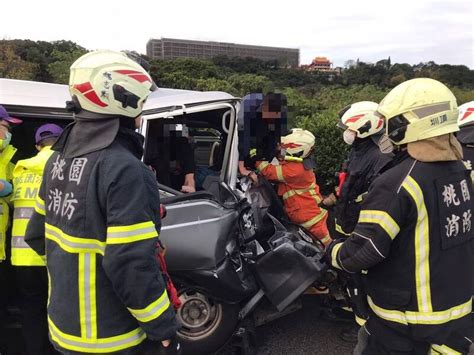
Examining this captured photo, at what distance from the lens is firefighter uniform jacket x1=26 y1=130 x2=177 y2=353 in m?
1.54

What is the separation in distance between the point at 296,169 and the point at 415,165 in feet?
6.51

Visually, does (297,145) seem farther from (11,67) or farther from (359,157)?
(11,67)

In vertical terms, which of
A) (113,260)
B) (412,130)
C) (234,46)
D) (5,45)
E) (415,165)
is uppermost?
(234,46)

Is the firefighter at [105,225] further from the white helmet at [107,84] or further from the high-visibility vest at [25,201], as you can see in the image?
the high-visibility vest at [25,201]

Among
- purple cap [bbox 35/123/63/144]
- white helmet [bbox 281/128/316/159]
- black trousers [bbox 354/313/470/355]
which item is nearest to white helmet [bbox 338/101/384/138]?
white helmet [bbox 281/128/316/159]

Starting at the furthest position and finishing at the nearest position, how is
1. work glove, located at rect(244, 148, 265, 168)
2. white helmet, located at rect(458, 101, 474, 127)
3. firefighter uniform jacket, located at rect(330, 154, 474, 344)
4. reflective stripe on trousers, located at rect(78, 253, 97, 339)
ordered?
work glove, located at rect(244, 148, 265, 168) → white helmet, located at rect(458, 101, 474, 127) → firefighter uniform jacket, located at rect(330, 154, 474, 344) → reflective stripe on trousers, located at rect(78, 253, 97, 339)

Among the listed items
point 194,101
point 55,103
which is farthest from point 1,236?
point 194,101

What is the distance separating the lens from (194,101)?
10.6 ft

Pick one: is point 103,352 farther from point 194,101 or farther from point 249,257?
point 194,101

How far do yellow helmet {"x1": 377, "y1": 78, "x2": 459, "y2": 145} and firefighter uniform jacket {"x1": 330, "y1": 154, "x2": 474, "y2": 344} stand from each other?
0.15 metres

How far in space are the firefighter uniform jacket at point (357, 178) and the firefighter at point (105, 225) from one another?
2120 mm

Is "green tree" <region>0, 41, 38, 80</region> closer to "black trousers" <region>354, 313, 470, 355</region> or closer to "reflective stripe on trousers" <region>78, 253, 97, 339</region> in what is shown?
"reflective stripe on trousers" <region>78, 253, 97, 339</region>

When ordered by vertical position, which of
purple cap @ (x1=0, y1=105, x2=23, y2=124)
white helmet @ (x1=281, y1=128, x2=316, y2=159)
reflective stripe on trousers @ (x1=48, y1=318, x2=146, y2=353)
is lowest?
reflective stripe on trousers @ (x1=48, y1=318, x2=146, y2=353)

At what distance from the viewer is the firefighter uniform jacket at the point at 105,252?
60.6 inches
